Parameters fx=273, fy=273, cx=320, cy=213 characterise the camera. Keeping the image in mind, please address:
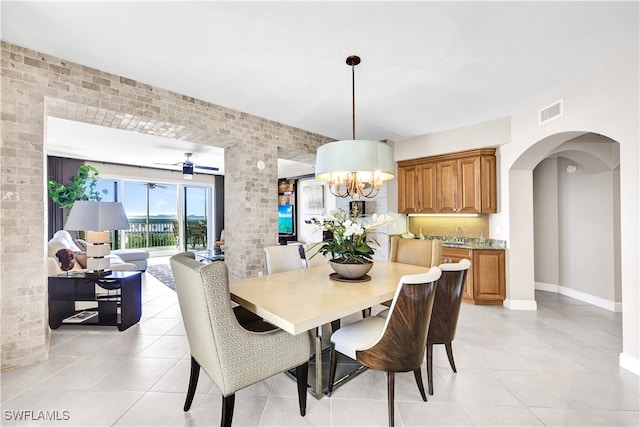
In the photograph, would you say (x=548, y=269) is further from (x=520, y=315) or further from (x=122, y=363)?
(x=122, y=363)

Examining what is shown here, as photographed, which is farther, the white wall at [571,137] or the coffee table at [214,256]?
the coffee table at [214,256]

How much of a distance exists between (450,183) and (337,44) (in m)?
3.07

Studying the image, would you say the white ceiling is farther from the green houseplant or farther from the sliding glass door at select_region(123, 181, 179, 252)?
the sliding glass door at select_region(123, 181, 179, 252)

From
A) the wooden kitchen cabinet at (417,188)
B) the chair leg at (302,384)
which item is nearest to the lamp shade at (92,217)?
the chair leg at (302,384)

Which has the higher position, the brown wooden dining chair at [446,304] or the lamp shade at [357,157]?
the lamp shade at [357,157]

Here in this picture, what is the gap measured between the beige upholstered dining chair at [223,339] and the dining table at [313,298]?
0.16m

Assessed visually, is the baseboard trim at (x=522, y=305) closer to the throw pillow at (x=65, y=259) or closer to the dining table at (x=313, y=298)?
the dining table at (x=313, y=298)

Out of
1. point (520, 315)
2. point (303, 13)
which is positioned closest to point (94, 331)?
point (303, 13)

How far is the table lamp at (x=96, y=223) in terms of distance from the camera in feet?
9.96

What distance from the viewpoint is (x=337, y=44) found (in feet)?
7.33

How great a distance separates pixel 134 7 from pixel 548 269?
6209 mm

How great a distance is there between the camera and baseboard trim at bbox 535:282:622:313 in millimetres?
3602

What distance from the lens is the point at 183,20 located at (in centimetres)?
198

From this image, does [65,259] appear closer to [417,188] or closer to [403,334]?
[403,334]
